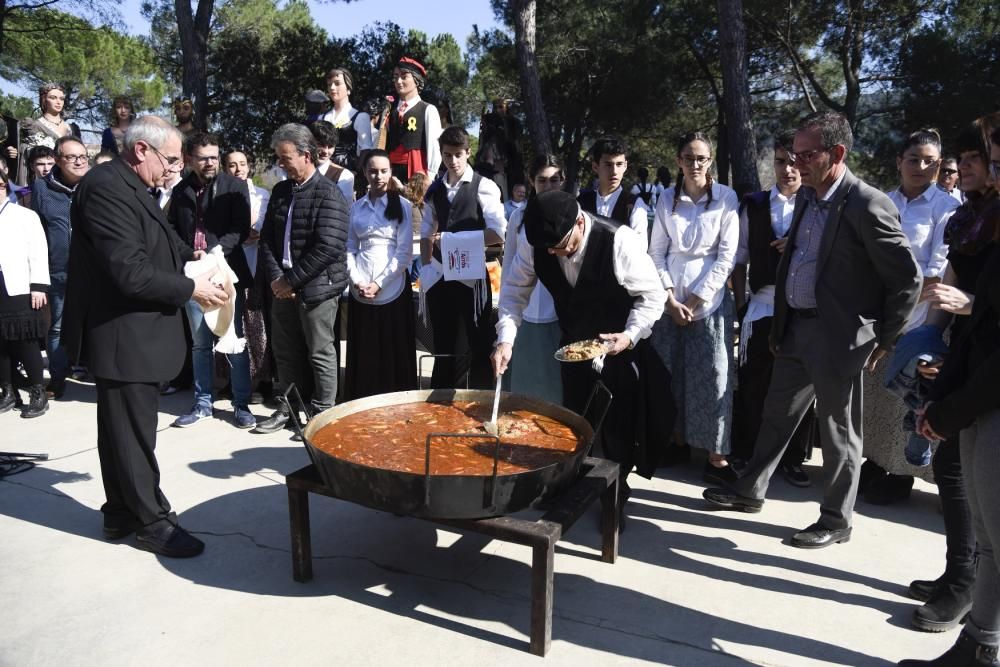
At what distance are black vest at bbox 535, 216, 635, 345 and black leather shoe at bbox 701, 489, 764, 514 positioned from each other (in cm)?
121

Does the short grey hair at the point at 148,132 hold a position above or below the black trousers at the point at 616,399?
above

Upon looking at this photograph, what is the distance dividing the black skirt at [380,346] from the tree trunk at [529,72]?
32.9 feet

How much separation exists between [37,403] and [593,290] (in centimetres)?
477

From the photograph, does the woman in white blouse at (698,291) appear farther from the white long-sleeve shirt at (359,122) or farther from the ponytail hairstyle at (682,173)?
the white long-sleeve shirt at (359,122)

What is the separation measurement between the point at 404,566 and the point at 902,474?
9.22 feet

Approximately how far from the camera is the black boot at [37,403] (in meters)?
5.88

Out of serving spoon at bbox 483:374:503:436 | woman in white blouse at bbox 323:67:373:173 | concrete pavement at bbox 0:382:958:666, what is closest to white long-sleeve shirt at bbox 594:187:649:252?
→ concrete pavement at bbox 0:382:958:666

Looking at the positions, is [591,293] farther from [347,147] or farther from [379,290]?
[347,147]

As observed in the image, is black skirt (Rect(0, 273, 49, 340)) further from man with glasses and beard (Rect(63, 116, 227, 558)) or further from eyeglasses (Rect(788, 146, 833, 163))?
eyeglasses (Rect(788, 146, 833, 163))

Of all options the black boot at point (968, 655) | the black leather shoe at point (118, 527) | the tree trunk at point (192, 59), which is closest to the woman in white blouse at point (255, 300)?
the black leather shoe at point (118, 527)

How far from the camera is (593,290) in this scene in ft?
11.6

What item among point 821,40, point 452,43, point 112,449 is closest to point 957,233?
point 112,449

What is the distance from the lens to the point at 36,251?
5742 mm

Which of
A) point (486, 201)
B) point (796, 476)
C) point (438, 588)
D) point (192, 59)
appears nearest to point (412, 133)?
point (486, 201)
